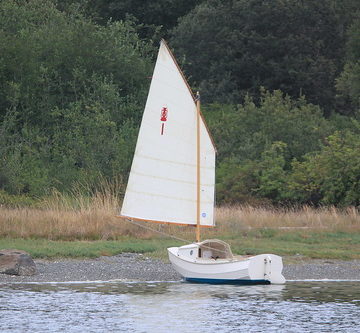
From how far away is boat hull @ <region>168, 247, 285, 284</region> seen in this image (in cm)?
2731

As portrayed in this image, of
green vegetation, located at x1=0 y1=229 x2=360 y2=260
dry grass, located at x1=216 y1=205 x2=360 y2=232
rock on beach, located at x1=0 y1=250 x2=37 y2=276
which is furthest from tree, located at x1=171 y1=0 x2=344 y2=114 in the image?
rock on beach, located at x1=0 y1=250 x2=37 y2=276

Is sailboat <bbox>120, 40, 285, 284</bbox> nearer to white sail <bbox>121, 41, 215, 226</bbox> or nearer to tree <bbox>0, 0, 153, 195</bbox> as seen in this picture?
white sail <bbox>121, 41, 215, 226</bbox>

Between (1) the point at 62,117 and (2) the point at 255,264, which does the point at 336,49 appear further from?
(2) the point at 255,264

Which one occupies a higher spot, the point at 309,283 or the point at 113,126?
the point at 113,126

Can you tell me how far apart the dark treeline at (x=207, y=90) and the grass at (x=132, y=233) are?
17.8 feet

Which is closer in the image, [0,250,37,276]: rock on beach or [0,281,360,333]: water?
[0,281,360,333]: water

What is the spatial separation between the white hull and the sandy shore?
0.99m

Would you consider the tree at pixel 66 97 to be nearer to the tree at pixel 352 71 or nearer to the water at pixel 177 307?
the tree at pixel 352 71

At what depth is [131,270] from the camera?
29.5 m

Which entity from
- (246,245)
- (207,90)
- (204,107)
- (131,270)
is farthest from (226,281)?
(207,90)

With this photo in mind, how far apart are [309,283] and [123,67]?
33.5 metres

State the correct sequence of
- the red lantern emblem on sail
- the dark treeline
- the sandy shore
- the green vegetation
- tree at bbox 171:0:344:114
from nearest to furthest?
the sandy shore < the red lantern emblem on sail < the green vegetation < the dark treeline < tree at bbox 171:0:344:114

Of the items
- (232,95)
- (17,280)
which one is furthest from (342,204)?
(232,95)

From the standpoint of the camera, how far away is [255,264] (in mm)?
27422
